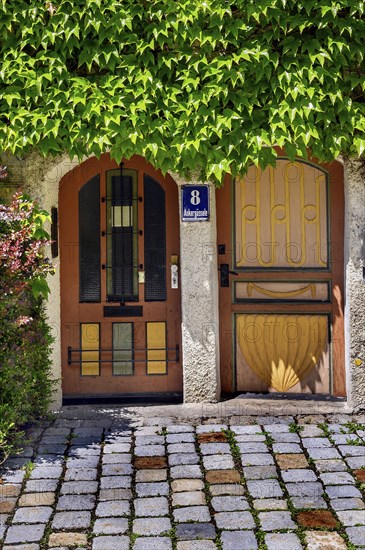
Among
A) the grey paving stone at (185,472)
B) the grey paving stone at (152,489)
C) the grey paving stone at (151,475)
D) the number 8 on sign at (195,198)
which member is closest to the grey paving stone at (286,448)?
the grey paving stone at (185,472)

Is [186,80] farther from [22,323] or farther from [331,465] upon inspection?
[331,465]

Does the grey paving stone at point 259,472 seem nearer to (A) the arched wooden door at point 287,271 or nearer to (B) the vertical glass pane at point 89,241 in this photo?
(A) the arched wooden door at point 287,271

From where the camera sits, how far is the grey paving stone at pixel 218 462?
21.3ft

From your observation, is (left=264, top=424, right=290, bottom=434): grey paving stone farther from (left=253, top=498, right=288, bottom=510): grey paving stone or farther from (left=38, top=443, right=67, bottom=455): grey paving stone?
(left=38, top=443, right=67, bottom=455): grey paving stone

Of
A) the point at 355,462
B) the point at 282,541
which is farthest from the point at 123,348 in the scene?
the point at 282,541

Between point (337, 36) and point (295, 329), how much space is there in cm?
266

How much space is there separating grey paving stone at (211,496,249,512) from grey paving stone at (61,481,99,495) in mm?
870

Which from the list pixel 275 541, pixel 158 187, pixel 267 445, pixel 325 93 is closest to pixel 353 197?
pixel 325 93

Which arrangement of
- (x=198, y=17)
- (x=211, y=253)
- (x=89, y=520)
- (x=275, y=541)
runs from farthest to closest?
(x=211, y=253) < (x=198, y=17) < (x=89, y=520) < (x=275, y=541)

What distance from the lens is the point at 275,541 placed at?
17.2 feet

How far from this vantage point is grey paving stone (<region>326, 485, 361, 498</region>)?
5930mm

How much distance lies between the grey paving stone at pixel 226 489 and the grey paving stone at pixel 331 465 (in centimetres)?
69

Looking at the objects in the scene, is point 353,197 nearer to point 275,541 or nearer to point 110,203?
point 110,203

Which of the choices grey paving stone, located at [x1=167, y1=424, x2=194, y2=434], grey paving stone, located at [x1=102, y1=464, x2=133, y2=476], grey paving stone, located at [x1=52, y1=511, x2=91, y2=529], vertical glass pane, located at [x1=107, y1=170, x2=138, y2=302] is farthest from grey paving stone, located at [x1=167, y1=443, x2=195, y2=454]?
vertical glass pane, located at [x1=107, y1=170, x2=138, y2=302]
